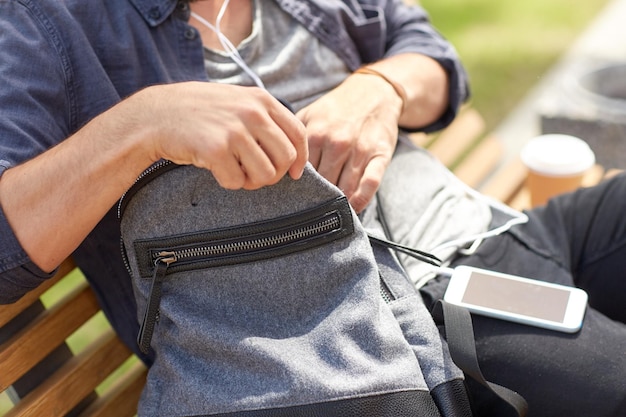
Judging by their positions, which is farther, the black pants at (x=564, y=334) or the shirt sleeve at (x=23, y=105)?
the black pants at (x=564, y=334)

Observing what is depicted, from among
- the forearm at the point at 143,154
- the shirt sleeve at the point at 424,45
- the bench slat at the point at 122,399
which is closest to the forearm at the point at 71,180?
the forearm at the point at 143,154

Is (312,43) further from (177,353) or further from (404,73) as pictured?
(177,353)

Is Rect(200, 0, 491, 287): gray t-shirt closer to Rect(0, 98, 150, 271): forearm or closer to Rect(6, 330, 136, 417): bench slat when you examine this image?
Rect(0, 98, 150, 271): forearm

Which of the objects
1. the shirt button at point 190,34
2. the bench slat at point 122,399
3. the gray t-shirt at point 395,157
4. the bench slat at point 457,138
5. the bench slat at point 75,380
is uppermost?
the shirt button at point 190,34

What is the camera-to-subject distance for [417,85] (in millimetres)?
2090

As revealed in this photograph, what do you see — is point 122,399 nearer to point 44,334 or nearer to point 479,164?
point 44,334

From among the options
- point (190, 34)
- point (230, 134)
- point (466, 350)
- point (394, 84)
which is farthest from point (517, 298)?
point (190, 34)

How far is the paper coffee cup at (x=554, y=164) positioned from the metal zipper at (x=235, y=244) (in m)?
1.24

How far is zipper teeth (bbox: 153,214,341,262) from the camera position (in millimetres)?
1485

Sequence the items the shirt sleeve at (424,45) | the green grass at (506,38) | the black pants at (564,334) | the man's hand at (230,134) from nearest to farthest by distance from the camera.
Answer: the man's hand at (230,134)
the black pants at (564,334)
the shirt sleeve at (424,45)
the green grass at (506,38)

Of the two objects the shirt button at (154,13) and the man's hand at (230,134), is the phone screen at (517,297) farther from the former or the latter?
the shirt button at (154,13)

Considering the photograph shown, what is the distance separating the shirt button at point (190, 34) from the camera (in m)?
1.81

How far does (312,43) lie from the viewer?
6.77ft

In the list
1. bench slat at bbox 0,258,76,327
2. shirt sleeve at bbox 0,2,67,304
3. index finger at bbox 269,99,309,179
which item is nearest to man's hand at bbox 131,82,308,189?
index finger at bbox 269,99,309,179
